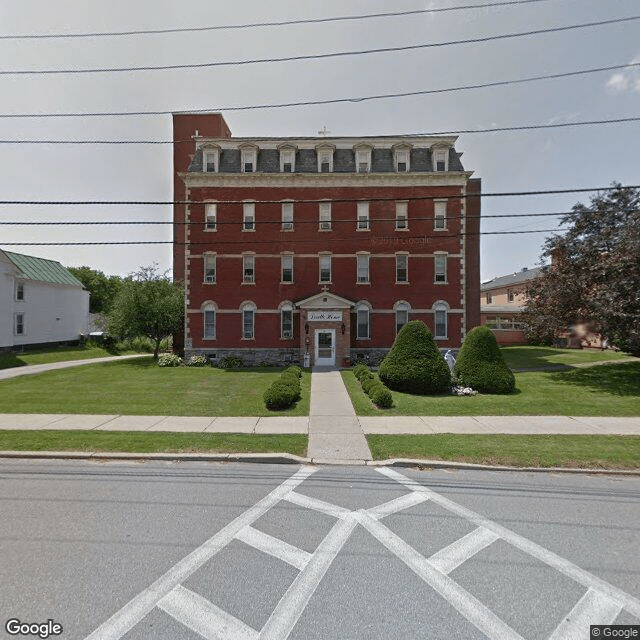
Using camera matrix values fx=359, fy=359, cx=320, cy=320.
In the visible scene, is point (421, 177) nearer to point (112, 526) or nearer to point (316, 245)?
point (316, 245)

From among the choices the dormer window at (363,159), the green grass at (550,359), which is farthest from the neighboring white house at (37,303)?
the green grass at (550,359)

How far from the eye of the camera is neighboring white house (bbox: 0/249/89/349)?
29.2 meters

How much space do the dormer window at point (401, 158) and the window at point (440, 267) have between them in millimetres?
6348

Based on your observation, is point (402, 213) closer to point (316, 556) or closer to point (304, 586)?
point (316, 556)

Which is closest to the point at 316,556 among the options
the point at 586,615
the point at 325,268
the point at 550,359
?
the point at 586,615

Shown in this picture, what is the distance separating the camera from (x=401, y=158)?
24.6 m

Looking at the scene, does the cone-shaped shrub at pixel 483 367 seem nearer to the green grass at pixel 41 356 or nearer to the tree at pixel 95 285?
the green grass at pixel 41 356

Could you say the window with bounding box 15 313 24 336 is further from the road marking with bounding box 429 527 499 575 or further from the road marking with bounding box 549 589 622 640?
the road marking with bounding box 549 589 622 640

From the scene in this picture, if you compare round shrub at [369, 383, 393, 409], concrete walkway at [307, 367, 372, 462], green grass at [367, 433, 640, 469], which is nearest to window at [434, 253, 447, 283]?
concrete walkway at [307, 367, 372, 462]

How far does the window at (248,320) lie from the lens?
2462 centimetres

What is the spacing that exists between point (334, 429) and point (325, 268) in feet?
54.1

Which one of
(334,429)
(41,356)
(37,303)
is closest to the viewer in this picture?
(334,429)

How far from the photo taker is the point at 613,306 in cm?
1444

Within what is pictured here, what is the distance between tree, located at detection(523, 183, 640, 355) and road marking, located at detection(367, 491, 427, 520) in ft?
44.1
